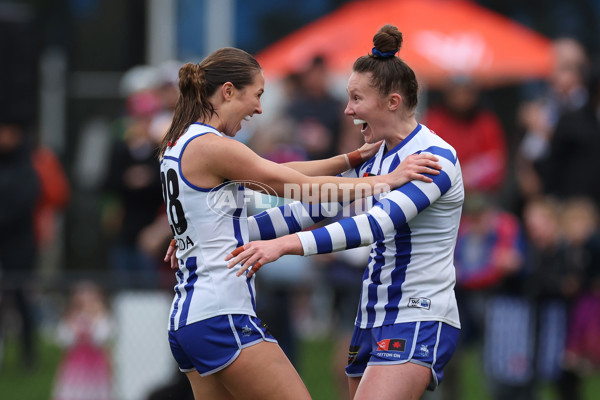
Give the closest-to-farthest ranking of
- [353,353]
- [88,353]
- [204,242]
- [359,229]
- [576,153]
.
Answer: [359,229], [204,242], [353,353], [88,353], [576,153]

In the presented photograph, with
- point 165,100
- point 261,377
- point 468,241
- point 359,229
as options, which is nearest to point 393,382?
point 261,377

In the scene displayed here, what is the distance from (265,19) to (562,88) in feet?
20.4

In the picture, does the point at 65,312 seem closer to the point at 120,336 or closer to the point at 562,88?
the point at 120,336

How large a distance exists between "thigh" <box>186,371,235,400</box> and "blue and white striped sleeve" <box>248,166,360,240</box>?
27.6 inches

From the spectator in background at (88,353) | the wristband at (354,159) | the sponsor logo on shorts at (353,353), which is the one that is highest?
the wristband at (354,159)

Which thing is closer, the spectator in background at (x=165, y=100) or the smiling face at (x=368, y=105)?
the smiling face at (x=368, y=105)

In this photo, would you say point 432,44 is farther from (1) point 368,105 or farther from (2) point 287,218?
(1) point 368,105

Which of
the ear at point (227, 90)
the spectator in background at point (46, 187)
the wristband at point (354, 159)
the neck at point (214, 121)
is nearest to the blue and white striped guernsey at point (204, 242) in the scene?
the neck at point (214, 121)

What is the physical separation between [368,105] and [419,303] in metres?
0.86

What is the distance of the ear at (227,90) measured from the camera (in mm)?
4461

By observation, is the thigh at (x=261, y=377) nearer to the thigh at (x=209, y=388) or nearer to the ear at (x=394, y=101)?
the thigh at (x=209, y=388)

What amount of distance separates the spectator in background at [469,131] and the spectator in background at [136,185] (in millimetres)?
2320

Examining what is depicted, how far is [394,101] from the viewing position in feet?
15.1

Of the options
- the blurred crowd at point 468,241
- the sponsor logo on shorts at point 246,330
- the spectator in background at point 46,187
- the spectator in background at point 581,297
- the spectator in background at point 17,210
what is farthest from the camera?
the spectator in background at point 46,187
